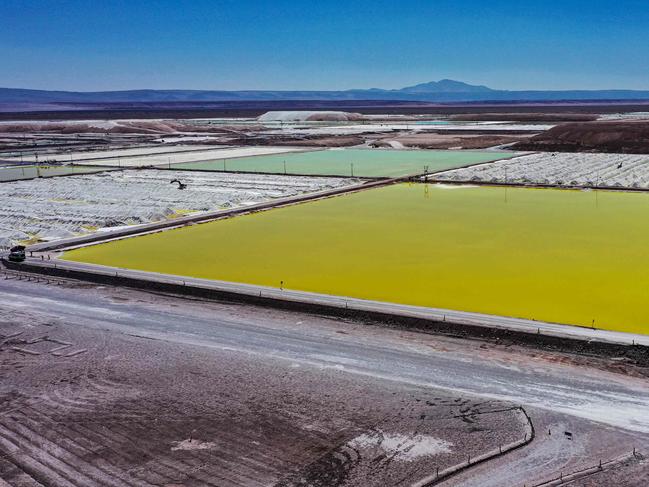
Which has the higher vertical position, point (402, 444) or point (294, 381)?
point (294, 381)

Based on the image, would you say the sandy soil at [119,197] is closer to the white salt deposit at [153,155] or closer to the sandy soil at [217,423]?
the white salt deposit at [153,155]

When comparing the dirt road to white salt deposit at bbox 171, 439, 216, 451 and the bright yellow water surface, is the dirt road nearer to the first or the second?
white salt deposit at bbox 171, 439, 216, 451

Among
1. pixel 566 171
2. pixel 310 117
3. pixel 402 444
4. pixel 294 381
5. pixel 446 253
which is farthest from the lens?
pixel 310 117

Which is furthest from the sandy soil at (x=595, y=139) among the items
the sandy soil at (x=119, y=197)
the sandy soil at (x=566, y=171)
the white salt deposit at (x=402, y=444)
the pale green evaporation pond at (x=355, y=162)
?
the white salt deposit at (x=402, y=444)

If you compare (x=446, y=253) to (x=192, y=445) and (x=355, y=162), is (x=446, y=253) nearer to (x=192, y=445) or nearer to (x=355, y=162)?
(x=192, y=445)

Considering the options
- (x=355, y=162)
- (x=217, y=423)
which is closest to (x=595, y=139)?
(x=355, y=162)

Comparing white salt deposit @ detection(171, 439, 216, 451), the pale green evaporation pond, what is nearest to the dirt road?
white salt deposit @ detection(171, 439, 216, 451)

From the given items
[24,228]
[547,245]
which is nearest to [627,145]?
[547,245]
